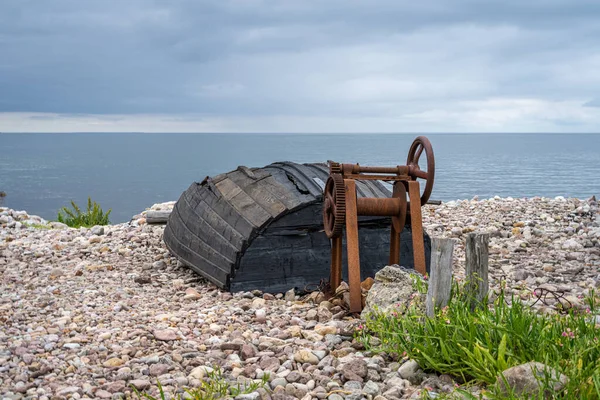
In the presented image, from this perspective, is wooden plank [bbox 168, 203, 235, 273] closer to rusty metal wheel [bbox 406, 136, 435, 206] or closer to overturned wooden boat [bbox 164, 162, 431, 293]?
overturned wooden boat [bbox 164, 162, 431, 293]

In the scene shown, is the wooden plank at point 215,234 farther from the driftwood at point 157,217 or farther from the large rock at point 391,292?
the driftwood at point 157,217

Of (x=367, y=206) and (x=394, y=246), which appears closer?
(x=367, y=206)

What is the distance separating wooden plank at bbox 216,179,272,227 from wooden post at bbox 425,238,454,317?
7.85 ft

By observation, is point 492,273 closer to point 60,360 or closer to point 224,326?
point 224,326

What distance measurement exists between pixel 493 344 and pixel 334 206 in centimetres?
222

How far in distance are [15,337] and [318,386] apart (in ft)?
9.54

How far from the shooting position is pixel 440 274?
14.6ft

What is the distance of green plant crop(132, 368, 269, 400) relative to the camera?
12.6 feet

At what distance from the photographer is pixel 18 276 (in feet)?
25.6

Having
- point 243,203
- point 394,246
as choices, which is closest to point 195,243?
point 243,203

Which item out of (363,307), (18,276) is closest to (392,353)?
(363,307)

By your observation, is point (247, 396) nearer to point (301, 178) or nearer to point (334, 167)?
point (334, 167)

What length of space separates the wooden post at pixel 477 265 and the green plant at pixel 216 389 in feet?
5.33

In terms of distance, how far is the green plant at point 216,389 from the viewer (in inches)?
151
